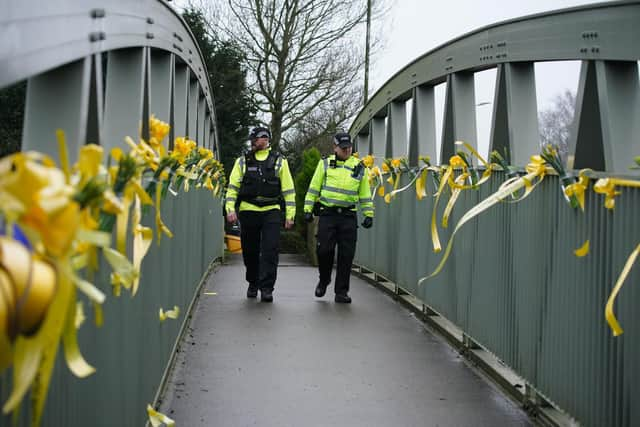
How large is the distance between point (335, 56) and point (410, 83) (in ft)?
67.9

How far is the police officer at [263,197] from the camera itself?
10539 mm

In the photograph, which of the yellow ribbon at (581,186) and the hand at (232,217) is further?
the hand at (232,217)

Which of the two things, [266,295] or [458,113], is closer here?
[458,113]

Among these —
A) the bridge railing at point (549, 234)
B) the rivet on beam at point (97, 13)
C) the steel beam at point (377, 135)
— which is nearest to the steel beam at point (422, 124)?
the bridge railing at point (549, 234)

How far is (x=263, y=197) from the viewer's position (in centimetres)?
1062

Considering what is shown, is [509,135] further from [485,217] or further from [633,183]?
[633,183]

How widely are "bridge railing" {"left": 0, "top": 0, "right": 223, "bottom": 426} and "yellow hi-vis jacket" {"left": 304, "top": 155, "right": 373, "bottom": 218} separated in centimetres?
374

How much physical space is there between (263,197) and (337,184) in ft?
2.62

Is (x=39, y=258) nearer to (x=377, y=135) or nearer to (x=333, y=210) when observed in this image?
(x=333, y=210)

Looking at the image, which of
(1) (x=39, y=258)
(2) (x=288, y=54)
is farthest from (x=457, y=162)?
(2) (x=288, y=54)

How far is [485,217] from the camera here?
7.04m

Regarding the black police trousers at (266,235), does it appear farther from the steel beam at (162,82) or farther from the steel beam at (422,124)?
the steel beam at (162,82)

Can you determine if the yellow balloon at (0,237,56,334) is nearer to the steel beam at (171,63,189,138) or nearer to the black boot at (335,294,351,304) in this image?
the steel beam at (171,63,189,138)

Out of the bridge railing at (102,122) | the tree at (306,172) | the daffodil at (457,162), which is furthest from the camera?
the tree at (306,172)
